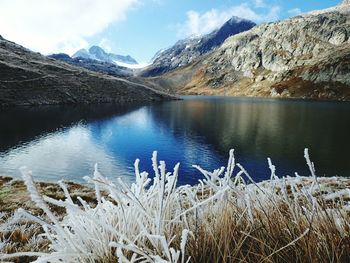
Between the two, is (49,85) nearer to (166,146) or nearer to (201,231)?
(166,146)

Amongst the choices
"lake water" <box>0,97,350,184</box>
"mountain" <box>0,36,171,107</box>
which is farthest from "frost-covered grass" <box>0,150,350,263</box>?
"mountain" <box>0,36,171,107</box>

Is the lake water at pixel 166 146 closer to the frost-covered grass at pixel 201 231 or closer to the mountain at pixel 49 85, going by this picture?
the frost-covered grass at pixel 201 231

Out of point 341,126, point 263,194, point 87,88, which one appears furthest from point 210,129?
point 87,88

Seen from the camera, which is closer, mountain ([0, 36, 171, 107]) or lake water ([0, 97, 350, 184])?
lake water ([0, 97, 350, 184])

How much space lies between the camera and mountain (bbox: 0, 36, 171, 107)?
121875 mm

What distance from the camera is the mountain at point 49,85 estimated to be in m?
122

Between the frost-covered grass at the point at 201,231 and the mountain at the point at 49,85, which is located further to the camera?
the mountain at the point at 49,85

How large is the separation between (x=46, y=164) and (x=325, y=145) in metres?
43.6

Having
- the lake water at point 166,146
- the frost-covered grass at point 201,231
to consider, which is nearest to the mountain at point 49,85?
the lake water at point 166,146

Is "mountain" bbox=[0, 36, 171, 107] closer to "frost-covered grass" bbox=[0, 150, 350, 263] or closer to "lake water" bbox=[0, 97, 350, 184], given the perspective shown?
"lake water" bbox=[0, 97, 350, 184]

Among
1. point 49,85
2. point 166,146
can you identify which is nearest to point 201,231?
point 166,146

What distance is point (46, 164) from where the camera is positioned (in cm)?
4253

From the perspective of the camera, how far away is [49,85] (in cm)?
13750

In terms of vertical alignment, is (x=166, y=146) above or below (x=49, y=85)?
below
